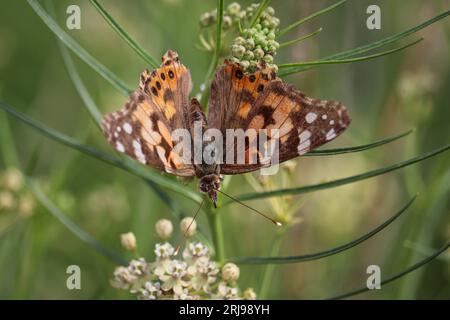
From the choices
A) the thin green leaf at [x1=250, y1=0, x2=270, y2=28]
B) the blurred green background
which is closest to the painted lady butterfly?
the thin green leaf at [x1=250, y1=0, x2=270, y2=28]

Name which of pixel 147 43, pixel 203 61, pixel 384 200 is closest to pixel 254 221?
pixel 384 200

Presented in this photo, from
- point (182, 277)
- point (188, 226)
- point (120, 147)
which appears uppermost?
point (120, 147)

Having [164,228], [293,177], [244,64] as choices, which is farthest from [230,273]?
[293,177]

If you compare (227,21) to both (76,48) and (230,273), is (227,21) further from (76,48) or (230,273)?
(230,273)

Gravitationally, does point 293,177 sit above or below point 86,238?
above

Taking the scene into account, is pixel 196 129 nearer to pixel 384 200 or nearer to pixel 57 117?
pixel 384 200

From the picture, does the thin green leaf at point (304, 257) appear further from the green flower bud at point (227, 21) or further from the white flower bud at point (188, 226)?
the green flower bud at point (227, 21)
